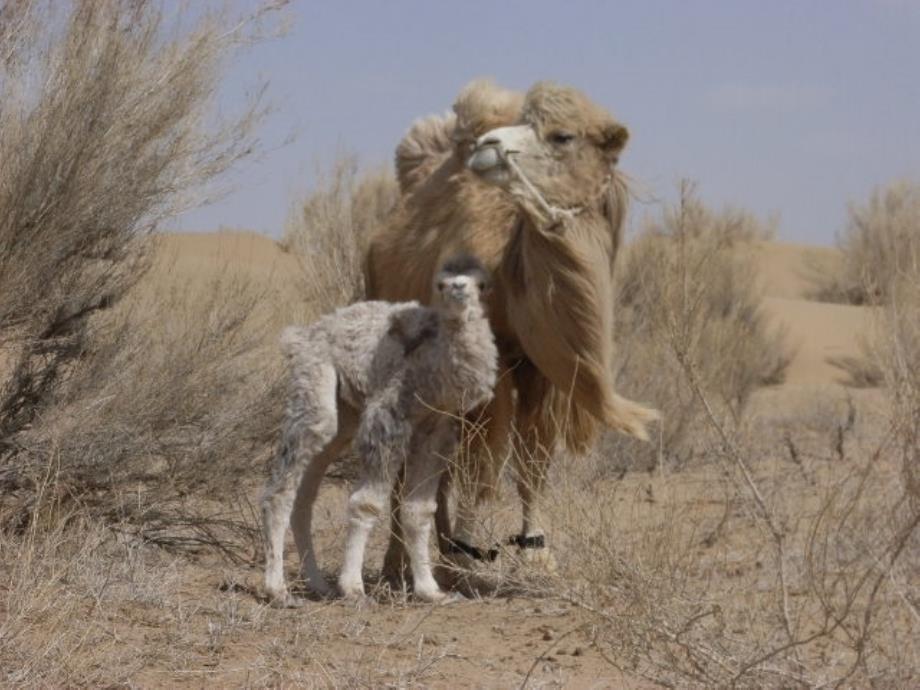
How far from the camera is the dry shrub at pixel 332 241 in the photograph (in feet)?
38.9

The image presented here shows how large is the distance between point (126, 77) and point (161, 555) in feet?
7.38

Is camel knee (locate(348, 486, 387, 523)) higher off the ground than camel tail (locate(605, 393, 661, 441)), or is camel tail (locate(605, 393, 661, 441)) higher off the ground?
camel tail (locate(605, 393, 661, 441))

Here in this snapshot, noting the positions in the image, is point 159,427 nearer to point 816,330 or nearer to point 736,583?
point 736,583

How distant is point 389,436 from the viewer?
276 inches

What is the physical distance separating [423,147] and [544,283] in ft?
9.62

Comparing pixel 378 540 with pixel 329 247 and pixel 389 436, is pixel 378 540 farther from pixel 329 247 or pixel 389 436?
pixel 329 247

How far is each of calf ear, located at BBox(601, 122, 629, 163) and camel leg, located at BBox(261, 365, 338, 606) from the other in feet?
5.71

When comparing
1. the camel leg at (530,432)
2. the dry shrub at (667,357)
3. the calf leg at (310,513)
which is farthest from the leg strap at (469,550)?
the dry shrub at (667,357)

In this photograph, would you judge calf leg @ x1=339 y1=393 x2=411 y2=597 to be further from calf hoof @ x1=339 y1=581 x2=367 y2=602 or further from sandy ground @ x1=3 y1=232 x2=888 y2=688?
sandy ground @ x1=3 y1=232 x2=888 y2=688

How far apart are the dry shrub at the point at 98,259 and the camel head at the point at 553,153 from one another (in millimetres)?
1445

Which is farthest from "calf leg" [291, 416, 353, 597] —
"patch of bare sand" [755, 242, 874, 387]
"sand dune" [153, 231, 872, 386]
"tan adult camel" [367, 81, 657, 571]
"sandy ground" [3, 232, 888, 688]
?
"patch of bare sand" [755, 242, 874, 387]

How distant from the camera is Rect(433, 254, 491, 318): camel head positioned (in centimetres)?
704

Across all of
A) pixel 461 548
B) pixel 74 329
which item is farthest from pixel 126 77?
pixel 461 548

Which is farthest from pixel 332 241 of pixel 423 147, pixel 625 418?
pixel 625 418
